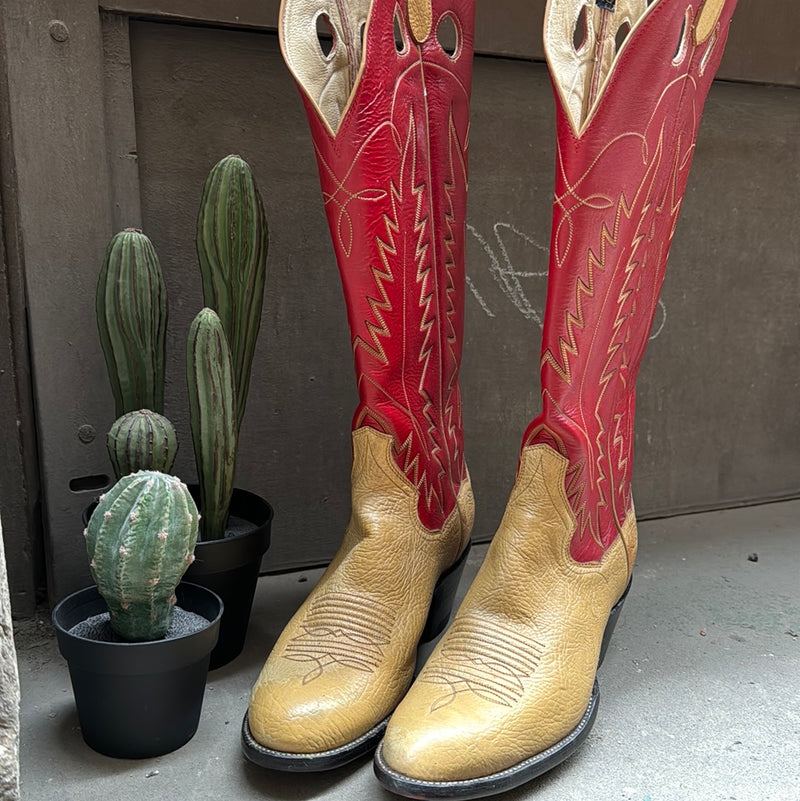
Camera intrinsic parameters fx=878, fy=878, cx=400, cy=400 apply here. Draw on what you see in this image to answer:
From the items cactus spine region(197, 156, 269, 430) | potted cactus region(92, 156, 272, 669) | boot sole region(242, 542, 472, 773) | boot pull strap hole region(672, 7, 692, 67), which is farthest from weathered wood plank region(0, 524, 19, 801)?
boot pull strap hole region(672, 7, 692, 67)

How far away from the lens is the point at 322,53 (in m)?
1.10

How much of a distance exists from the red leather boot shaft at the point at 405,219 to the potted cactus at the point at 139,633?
0.31 metres

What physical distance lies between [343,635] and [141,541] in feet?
0.90

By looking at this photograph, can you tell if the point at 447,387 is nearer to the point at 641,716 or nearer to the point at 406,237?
the point at 406,237

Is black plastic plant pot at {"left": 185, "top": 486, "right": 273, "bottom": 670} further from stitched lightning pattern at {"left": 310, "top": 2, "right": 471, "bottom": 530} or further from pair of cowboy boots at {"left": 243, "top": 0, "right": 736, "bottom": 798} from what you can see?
stitched lightning pattern at {"left": 310, "top": 2, "right": 471, "bottom": 530}

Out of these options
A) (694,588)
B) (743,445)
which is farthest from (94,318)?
(743,445)

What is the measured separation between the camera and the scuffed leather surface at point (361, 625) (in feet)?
3.12

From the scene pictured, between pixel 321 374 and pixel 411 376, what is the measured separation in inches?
15.5

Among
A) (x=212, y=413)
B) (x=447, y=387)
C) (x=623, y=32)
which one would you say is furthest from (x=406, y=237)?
(x=623, y=32)

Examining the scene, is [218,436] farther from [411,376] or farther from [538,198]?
[538,198]

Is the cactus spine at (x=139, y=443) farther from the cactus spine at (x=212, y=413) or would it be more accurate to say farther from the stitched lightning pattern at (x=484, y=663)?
the stitched lightning pattern at (x=484, y=663)

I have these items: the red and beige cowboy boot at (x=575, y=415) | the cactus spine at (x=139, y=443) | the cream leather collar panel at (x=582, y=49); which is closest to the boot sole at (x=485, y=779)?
the red and beige cowboy boot at (x=575, y=415)

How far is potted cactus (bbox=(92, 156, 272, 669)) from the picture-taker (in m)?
1.11

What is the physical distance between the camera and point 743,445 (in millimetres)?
1856
